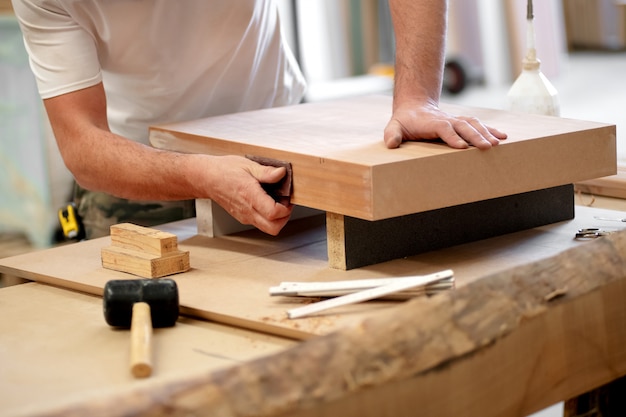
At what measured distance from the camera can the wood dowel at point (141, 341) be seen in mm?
1272

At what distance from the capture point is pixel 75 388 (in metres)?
1.26

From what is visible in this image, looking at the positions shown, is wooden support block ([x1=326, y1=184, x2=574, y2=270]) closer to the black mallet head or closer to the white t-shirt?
the black mallet head

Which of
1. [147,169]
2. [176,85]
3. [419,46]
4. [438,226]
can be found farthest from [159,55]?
[438,226]

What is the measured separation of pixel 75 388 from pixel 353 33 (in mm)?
5328

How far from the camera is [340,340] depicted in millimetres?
1095

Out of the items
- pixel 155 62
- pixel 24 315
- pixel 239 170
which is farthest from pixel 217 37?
pixel 24 315

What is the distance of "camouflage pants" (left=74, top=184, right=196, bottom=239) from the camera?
7.72 ft

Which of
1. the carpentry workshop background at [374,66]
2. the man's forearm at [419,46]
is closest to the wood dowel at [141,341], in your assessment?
the man's forearm at [419,46]

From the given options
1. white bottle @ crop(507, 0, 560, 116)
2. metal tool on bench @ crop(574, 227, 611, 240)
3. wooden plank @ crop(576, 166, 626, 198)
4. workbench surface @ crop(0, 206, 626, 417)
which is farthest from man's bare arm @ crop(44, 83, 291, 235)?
wooden plank @ crop(576, 166, 626, 198)

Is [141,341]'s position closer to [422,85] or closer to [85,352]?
[85,352]

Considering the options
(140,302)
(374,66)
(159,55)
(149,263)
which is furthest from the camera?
(374,66)

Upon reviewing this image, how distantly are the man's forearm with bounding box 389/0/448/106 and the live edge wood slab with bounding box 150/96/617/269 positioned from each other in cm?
10

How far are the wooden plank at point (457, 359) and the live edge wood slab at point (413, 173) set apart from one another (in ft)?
0.94

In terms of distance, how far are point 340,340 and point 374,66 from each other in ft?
18.0
